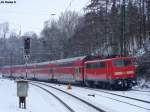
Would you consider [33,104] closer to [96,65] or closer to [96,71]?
[96,71]

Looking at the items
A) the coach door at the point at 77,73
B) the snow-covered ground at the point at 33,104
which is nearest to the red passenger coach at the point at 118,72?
the snow-covered ground at the point at 33,104

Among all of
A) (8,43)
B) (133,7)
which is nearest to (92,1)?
(133,7)

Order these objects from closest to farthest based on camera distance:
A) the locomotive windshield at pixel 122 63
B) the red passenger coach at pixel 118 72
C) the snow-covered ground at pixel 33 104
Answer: the snow-covered ground at pixel 33 104 < the red passenger coach at pixel 118 72 < the locomotive windshield at pixel 122 63

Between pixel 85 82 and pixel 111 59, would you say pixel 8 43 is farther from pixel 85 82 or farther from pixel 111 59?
pixel 111 59

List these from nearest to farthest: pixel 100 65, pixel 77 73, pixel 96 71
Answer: pixel 100 65 → pixel 96 71 → pixel 77 73

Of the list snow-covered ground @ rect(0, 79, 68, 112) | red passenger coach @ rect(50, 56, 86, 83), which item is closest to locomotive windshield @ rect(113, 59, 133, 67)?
snow-covered ground @ rect(0, 79, 68, 112)

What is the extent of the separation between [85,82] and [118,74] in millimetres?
10130

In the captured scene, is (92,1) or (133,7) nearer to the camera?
(133,7)

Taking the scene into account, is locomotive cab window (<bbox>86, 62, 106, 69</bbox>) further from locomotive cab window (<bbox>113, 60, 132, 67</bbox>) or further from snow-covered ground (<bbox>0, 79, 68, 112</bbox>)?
snow-covered ground (<bbox>0, 79, 68, 112</bbox>)

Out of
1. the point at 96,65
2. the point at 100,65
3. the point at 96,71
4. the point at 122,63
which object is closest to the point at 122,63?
the point at 122,63

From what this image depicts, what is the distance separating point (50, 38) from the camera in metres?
106

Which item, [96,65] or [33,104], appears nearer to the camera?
[33,104]

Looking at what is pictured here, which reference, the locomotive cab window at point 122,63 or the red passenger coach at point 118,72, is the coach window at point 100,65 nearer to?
the red passenger coach at point 118,72

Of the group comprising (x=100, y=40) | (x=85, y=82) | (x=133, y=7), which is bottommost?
(x=85, y=82)
